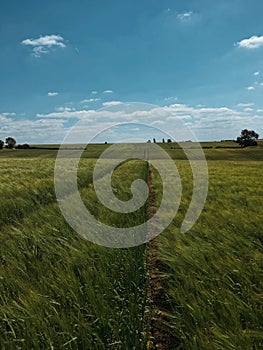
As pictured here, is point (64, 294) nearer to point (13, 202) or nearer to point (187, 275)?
point (187, 275)

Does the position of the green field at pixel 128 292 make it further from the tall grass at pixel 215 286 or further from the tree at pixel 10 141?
the tree at pixel 10 141

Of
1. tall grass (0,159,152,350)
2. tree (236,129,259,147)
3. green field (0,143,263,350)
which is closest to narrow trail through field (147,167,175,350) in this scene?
green field (0,143,263,350)

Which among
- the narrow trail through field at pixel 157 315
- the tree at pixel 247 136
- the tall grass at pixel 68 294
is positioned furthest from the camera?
the tree at pixel 247 136

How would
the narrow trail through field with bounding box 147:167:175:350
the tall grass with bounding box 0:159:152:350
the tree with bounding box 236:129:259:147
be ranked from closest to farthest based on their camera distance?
the tall grass with bounding box 0:159:152:350, the narrow trail through field with bounding box 147:167:175:350, the tree with bounding box 236:129:259:147

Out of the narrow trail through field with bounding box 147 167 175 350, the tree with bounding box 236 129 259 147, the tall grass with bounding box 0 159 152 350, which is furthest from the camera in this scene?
the tree with bounding box 236 129 259 147

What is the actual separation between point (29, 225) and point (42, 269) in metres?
2.08

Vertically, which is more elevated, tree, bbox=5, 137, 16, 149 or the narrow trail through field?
tree, bbox=5, 137, 16, 149

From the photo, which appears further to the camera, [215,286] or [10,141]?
[10,141]

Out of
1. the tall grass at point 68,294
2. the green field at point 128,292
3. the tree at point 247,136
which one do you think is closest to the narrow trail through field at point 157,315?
the green field at point 128,292

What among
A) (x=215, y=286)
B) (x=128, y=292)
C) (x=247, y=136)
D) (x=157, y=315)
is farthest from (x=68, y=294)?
(x=247, y=136)

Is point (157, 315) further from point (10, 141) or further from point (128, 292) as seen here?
point (10, 141)

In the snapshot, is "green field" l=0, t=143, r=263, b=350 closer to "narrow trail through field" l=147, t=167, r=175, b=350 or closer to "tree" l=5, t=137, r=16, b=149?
"narrow trail through field" l=147, t=167, r=175, b=350

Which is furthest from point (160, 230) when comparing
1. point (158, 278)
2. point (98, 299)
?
point (98, 299)

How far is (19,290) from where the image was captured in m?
3.22
